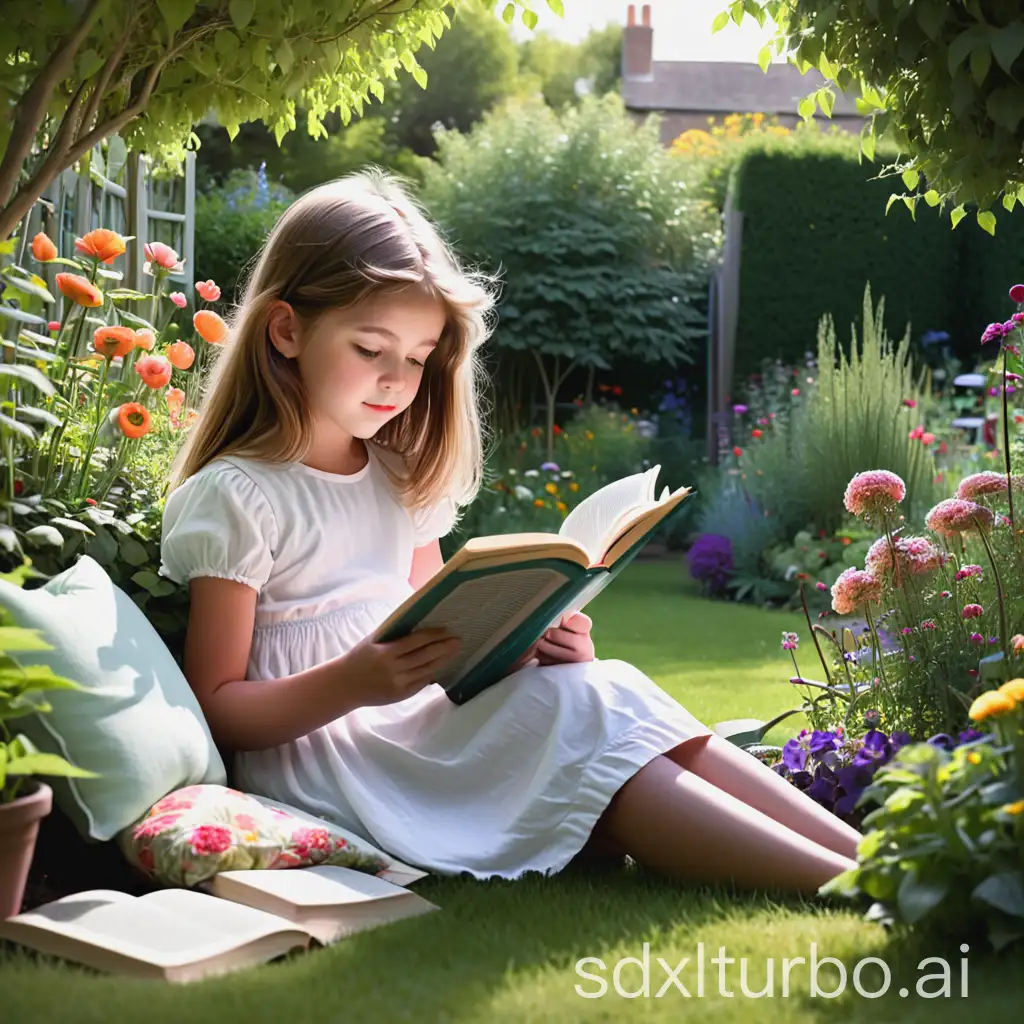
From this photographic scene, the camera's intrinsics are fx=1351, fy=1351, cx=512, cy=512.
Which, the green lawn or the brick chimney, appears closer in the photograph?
the green lawn

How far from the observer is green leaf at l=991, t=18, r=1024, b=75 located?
1.97 m

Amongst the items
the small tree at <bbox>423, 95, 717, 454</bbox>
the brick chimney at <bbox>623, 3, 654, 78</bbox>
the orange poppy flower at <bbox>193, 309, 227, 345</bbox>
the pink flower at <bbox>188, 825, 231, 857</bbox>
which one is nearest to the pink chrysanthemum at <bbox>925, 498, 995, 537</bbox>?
the pink flower at <bbox>188, 825, 231, 857</bbox>

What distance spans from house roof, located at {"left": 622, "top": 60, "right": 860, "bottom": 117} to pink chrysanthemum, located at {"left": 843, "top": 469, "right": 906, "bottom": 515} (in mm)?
17552

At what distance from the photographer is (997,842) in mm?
1629

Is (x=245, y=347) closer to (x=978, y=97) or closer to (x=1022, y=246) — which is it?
(x=978, y=97)

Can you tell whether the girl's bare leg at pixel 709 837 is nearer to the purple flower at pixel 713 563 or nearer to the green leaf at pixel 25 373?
the green leaf at pixel 25 373

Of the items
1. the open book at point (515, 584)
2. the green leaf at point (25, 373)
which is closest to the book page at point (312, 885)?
the open book at point (515, 584)

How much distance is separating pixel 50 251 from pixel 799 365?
26.0 ft

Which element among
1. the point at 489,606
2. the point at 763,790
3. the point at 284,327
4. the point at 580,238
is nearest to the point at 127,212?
the point at 284,327

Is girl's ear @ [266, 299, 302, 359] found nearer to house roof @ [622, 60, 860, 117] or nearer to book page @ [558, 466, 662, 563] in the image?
book page @ [558, 466, 662, 563]

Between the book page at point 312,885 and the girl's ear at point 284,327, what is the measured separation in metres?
0.93

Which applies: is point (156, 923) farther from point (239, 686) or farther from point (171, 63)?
point (171, 63)

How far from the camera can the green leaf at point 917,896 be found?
1624 millimetres

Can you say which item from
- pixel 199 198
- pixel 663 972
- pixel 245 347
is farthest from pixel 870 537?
pixel 199 198
